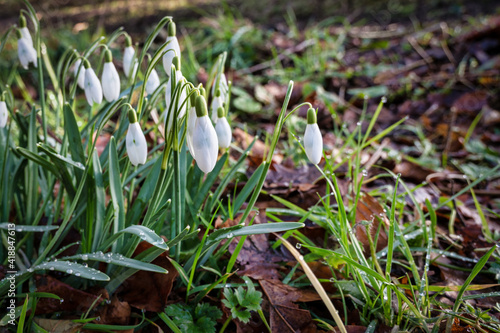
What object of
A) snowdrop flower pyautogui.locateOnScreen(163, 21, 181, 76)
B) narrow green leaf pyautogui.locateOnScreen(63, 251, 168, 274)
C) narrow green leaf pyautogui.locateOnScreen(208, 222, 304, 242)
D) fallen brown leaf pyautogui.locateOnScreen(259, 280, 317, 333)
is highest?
snowdrop flower pyautogui.locateOnScreen(163, 21, 181, 76)

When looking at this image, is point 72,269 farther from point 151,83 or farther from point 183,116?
point 151,83

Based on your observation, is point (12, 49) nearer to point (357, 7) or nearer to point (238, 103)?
point (238, 103)

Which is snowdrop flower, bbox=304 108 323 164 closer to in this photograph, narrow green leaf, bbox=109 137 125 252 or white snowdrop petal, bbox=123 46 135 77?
narrow green leaf, bbox=109 137 125 252

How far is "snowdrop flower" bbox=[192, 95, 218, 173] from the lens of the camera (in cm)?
85

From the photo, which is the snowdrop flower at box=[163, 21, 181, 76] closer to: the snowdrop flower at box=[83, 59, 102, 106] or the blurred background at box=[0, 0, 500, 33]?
the snowdrop flower at box=[83, 59, 102, 106]

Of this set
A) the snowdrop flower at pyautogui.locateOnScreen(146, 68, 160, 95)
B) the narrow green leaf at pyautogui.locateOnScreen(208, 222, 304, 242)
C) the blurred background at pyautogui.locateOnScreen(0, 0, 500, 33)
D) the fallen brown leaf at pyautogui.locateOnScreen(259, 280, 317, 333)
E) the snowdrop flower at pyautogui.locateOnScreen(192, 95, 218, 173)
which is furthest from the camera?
the blurred background at pyautogui.locateOnScreen(0, 0, 500, 33)

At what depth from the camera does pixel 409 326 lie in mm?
1061

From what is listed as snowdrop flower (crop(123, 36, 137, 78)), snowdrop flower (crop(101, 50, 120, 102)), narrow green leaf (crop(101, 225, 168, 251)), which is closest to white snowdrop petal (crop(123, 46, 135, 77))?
snowdrop flower (crop(123, 36, 137, 78))

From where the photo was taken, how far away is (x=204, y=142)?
2.82ft

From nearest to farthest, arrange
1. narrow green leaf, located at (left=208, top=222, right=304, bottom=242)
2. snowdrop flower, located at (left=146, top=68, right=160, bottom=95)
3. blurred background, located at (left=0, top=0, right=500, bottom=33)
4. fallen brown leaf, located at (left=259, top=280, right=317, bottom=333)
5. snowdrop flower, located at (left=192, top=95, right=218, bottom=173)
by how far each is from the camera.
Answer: snowdrop flower, located at (left=192, top=95, right=218, bottom=173) → narrow green leaf, located at (left=208, top=222, right=304, bottom=242) → fallen brown leaf, located at (left=259, top=280, right=317, bottom=333) → snowdrop flower, located at (left=146, top=68, right=160, bottom=95) → blurred background, located at (left=0, top=0, right=500, bottom=33)

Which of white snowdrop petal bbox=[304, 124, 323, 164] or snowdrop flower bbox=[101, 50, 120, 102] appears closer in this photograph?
white snowdrop petal bbox=[304, 124, 323, 164]

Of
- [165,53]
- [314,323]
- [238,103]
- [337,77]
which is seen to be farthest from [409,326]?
[337,77]

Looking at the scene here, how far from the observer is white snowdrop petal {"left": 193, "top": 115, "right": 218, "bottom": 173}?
33.6 inches

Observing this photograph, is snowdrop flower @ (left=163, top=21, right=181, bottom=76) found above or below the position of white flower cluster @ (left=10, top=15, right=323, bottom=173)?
above
